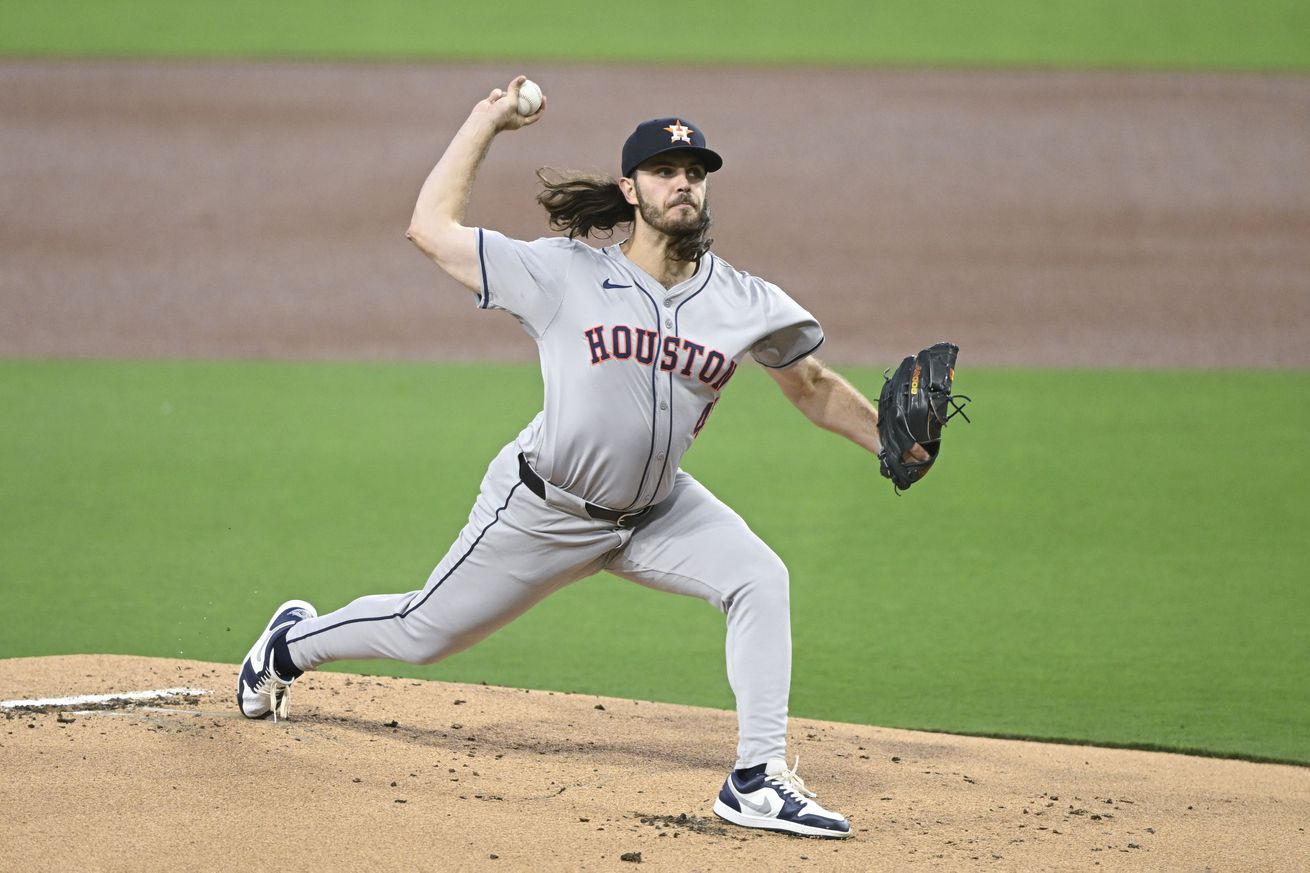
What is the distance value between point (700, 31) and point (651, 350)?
14.1m

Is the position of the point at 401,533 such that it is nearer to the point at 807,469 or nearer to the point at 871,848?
the point at 807,469

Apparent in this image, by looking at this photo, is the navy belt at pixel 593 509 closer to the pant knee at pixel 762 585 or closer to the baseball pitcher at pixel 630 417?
the baseball pitcher at pixel 630 417

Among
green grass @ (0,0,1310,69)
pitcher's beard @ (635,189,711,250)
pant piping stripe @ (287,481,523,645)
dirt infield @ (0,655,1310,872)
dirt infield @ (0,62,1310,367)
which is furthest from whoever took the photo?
green grass @ (0,0,1310,69)

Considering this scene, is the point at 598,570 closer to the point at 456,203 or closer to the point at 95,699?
the point at 456,203

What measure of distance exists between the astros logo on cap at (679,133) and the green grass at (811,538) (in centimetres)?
212

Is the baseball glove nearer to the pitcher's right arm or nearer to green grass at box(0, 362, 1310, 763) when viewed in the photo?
the pitcher's right arm

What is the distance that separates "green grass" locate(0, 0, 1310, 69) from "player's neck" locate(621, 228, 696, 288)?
12276mm

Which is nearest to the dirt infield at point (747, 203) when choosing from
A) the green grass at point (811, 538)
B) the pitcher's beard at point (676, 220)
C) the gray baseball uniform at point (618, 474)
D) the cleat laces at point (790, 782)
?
the green grass at point (811, 538)

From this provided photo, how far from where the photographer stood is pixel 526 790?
4273mm

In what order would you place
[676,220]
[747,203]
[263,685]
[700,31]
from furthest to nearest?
Answer: [700,31], [747,203], [263,685], [676,220]

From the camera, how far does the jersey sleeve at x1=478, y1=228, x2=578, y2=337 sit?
13.6 feet

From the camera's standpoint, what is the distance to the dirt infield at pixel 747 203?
1098 cm

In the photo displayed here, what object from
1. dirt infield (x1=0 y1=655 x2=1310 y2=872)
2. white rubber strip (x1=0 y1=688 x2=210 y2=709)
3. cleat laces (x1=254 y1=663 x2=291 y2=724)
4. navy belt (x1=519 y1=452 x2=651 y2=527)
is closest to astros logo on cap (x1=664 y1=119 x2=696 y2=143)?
navy belt (x1=519 y1=452 x2=651 y2=527)

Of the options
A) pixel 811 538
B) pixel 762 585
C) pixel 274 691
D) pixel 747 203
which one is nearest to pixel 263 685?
pixel 274 691
